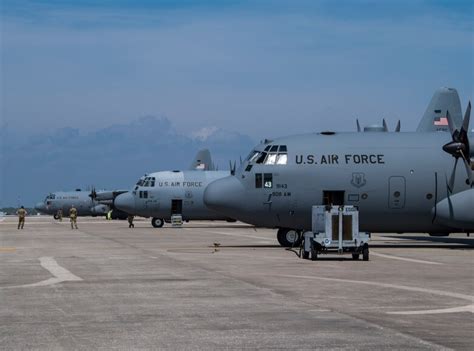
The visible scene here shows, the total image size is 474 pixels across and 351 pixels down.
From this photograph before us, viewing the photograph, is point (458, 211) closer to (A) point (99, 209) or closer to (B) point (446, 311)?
(B) point (446, 311)

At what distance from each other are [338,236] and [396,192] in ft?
23.8

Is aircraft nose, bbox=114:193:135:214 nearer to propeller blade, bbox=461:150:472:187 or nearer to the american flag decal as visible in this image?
the american flag decal

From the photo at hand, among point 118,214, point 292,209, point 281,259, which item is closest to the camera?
point 281,259

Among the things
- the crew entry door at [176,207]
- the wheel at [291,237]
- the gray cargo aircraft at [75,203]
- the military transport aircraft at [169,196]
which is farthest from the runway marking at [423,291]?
the gray cargo aircraft at [75,203]

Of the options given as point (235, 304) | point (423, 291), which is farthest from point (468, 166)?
point (235, 304)

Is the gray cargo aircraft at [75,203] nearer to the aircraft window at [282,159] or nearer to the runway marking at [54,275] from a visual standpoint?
the aircraft window at [282,159]

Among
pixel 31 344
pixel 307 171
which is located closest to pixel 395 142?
pixel 307 171

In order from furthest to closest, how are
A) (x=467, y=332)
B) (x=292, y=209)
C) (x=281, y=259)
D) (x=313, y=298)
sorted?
(x=292, y=209), (x=281, y=259), (x=313, y=298), (x=467, y=332)

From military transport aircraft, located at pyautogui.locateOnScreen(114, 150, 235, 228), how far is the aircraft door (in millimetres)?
36868

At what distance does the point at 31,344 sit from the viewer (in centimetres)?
1215

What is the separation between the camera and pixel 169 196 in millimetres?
74812

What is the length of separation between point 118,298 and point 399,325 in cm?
658

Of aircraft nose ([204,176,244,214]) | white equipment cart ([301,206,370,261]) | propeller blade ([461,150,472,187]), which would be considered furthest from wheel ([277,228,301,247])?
propeller blade ([461,150,472,187])

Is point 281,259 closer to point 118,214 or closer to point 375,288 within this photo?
point 375,288
